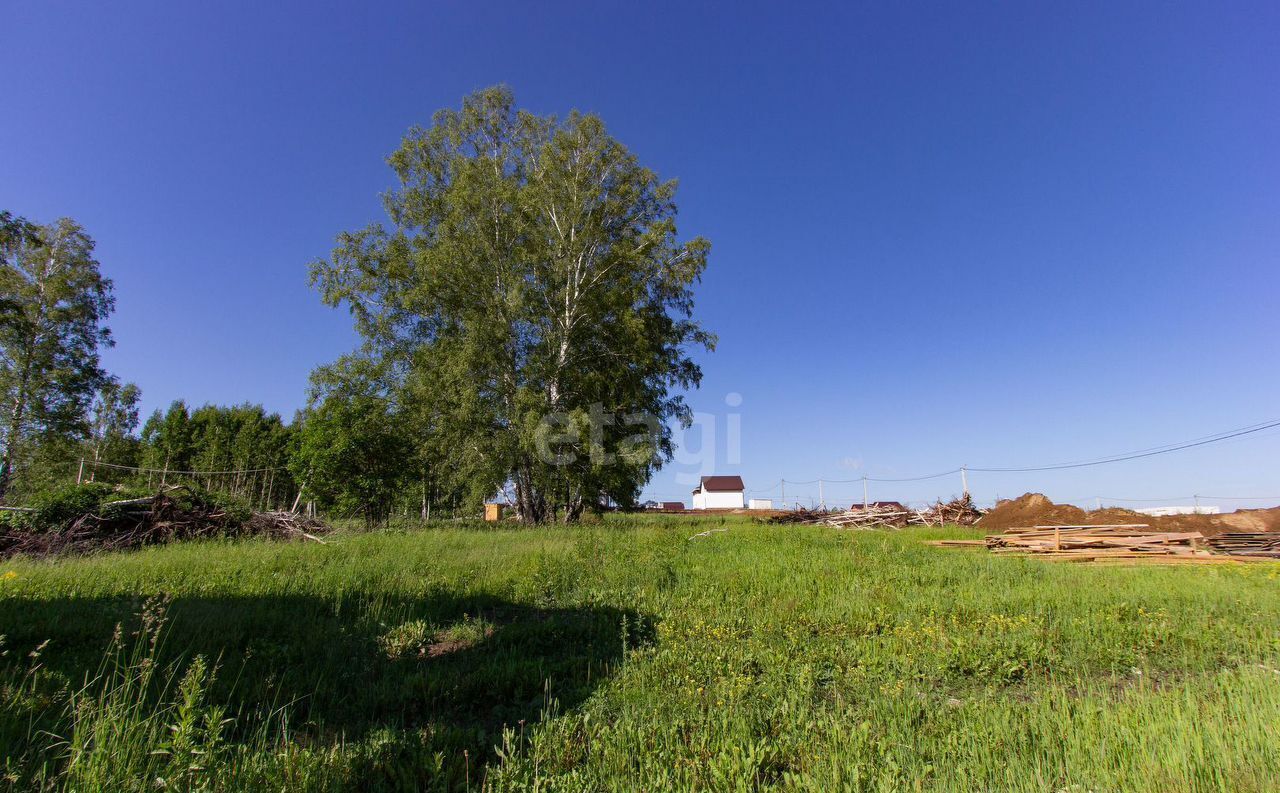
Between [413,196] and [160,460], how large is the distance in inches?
1383

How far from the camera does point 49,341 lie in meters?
19.7

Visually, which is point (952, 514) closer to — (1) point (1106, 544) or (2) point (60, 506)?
(1) point (1106, 544)

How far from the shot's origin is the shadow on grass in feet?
11.0

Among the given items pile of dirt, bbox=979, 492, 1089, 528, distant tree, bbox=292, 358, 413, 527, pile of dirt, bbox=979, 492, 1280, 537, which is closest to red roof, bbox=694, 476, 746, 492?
pile of dirt, bbox=979, 492, 1089, 528

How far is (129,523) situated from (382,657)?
10640 mm

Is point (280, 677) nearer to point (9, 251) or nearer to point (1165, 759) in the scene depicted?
point (1165, 759)

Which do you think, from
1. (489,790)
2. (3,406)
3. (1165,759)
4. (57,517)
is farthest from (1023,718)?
(3,406)

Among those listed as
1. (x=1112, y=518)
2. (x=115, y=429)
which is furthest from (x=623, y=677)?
(x=115, y=429)

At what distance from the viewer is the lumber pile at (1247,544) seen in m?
12.3

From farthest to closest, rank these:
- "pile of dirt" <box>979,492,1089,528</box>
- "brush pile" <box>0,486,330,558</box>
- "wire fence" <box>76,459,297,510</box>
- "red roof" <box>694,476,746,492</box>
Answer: "red roof" <box>694,476,746,492</box> → "wire fence" <box>76,459,297,510</box> → "pile of dirt" <box>979,492,1089,528</box> → "brush pile" <box>0,486,330,558</box>

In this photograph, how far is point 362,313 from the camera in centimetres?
1841

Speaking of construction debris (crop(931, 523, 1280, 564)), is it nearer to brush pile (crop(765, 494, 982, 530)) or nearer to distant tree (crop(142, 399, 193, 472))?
brush pile (crop(765, 494, 982, 530))


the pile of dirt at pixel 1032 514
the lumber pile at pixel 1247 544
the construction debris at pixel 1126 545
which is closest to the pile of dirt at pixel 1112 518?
the pile of dirt at pixel 1032 514

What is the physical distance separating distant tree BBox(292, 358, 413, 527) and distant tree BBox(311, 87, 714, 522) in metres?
0.97
